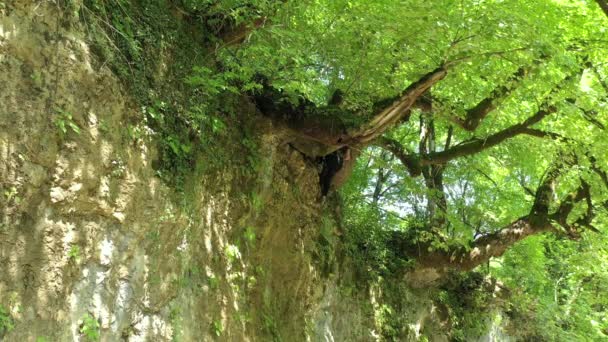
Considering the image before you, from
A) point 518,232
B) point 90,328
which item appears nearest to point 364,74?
point 90,328

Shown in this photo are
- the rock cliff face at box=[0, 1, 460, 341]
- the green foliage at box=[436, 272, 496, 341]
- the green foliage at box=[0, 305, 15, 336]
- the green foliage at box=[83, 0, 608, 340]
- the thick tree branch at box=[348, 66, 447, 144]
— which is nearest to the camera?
the green foliage at box=[0, 305, 15, 336]

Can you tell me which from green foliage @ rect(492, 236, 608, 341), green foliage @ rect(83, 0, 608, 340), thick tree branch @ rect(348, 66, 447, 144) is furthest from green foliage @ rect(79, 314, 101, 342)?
green foliage @ rect(492, 236, 608, 341)

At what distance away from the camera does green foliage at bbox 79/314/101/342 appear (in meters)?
4.31

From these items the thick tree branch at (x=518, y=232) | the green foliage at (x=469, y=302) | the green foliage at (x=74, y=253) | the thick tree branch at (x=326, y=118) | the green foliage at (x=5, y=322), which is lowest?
the green foliage at (x=5, y=322)

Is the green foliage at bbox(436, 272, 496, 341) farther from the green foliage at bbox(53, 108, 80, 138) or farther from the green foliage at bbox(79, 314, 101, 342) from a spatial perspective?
the green foliage at bbox(53, 108, 80, 138)

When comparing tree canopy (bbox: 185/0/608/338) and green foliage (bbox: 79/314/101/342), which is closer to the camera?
green foliage (bbox: 79/314/101/342)

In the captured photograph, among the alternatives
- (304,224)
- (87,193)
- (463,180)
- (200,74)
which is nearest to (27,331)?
(87,193)

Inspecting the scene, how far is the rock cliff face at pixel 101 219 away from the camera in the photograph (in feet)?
13.1

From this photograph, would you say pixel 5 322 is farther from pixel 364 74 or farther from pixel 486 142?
pixel 486 142

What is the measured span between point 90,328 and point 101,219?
90 cm

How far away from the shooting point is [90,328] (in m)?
4.37

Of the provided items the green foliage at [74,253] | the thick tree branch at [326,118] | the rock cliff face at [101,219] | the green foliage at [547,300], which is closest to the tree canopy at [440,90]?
the thick tree branch at [326,118]

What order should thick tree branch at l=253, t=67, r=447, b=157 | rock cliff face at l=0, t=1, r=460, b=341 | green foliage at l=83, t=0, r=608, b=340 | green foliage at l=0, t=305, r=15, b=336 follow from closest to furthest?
green foliage at l=0, t=305, r=15, b=336 < rock cliff face at l=0, t=1, r=460, b=341 < green foliage at l=83, t=0, r=608, b=340 < thick tree branch at l=253, t=67, r=447, b=157

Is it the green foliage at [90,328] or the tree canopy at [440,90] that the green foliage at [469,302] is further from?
the green foliage at [90,328]
